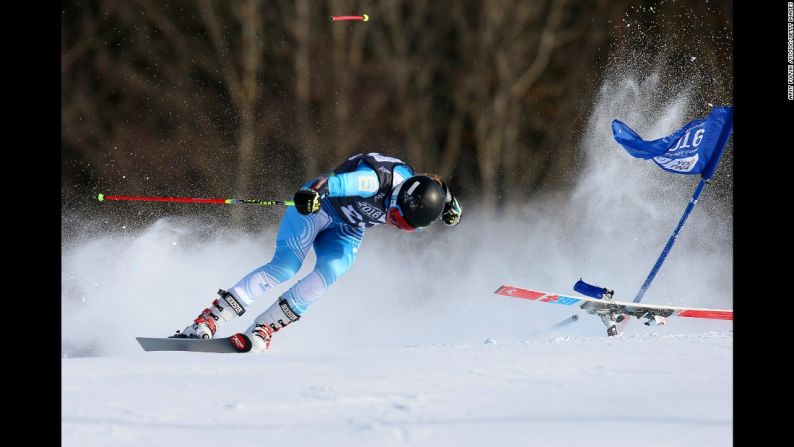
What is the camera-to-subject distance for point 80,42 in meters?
12.8

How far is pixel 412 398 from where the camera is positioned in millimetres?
2746

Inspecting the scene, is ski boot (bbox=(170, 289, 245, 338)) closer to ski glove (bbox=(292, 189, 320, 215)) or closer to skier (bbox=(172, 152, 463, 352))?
skier (bbox=(172, 152, 463, 352))

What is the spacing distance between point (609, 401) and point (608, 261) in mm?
5788

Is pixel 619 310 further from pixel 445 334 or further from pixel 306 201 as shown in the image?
pixel 445 334

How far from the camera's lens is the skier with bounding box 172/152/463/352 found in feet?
13.5

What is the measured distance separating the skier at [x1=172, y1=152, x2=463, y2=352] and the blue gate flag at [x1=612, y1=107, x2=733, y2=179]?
4.28 ft

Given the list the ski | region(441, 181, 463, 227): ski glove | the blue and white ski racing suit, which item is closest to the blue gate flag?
the ski

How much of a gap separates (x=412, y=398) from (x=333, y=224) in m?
1.83

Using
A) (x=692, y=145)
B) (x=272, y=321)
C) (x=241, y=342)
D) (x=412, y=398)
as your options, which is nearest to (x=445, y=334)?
(x=692, y=145)

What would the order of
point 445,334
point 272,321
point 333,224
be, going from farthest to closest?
point 445,334 < point 333,224 < point 272,321

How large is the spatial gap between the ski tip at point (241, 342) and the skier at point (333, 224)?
3cm

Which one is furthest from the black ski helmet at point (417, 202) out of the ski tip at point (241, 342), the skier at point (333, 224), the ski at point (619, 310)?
the ski at point (619, 310)
